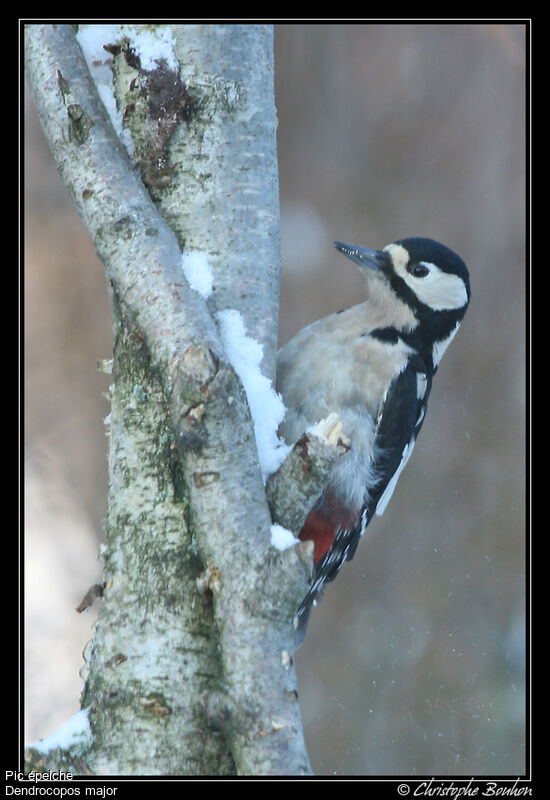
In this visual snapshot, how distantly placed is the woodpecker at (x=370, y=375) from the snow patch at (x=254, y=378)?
1.89 feet

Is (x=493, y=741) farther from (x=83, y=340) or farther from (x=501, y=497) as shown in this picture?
(x=83, y=340)

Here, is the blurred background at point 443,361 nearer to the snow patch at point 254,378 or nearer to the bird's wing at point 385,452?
the bird's wing at point 385,452

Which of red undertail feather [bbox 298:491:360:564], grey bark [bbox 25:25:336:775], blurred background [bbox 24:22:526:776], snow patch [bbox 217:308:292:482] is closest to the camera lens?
grey bark [bbox 25:25:336:775]

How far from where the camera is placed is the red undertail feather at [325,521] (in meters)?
2.61

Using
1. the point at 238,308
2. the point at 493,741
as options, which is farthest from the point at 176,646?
the point at 493,741

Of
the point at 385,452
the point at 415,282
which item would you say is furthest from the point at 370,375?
the point at 415,282

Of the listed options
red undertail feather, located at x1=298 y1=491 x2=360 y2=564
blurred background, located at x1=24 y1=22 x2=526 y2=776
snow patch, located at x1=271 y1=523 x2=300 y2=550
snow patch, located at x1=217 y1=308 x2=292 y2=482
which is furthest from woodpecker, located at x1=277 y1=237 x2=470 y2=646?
blurred background, located at x1=24 y1=22 x2=526 y2=776

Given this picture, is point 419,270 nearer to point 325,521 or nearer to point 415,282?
Result: point 415,282

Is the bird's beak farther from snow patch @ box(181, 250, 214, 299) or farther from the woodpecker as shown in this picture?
snow patch @ box(181, 250, 214, 299)

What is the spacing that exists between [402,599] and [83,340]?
90.8 inches

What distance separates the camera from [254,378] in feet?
Answer: 6.45

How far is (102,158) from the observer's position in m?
1.93

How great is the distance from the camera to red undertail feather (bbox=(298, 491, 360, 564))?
103 inches

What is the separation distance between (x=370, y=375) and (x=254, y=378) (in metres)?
0.78
